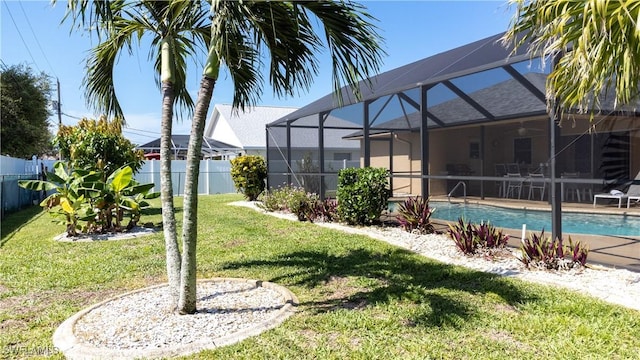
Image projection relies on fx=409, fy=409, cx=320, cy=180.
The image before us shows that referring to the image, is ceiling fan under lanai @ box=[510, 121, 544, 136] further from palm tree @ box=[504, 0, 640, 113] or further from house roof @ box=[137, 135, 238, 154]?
house roof @ box=[137, 135, 238, 154]

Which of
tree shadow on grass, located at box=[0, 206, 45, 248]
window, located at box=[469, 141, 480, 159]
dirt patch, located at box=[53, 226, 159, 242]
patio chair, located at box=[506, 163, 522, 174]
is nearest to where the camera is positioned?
dirt patch, located at box=[53, 226, 159, 242]

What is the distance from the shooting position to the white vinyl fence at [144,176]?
1365 centimetres

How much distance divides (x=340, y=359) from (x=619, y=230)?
8008 millimetres

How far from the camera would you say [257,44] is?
13.9 feet

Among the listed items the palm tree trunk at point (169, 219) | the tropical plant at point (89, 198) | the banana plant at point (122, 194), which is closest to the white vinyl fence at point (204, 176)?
the banana plant at point (122, 194)

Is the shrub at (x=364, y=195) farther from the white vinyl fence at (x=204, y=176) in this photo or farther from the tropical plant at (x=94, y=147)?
the white vinyl fence at (x=204, y=176)

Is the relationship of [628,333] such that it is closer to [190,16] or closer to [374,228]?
[190,16]

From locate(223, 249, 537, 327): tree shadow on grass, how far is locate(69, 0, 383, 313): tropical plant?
1.44 metres

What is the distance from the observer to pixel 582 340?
321 centimetres

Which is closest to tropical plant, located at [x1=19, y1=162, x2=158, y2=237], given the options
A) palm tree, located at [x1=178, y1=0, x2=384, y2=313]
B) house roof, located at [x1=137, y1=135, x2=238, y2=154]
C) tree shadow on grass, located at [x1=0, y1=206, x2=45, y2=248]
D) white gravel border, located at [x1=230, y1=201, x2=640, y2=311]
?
tree shadow on grass, located at [x1=0, y1=206, x2=45, y2=248]

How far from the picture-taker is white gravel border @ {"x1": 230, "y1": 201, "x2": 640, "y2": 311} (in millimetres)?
4234

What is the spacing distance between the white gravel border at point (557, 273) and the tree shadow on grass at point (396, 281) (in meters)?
0.32

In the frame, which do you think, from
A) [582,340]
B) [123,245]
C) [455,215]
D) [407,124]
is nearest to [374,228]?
[455,215]

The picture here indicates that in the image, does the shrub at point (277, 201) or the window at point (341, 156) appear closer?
the shrub at point (277, 201)
